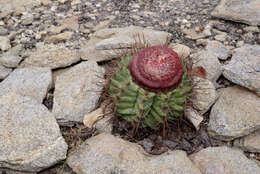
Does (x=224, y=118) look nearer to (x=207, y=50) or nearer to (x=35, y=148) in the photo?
(x=207, y=50)

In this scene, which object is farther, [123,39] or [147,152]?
[123,39]

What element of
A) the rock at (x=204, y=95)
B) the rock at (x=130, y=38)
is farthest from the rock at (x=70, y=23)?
the rock at (x=204, y=95)

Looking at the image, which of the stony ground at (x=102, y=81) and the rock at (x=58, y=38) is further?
the rock at (x=58, y=38)

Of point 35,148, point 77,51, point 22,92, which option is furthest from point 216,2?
point 35,148

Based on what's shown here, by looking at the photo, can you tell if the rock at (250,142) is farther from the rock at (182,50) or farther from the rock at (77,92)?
the rock at (77,92)

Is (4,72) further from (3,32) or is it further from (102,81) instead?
(102,81)

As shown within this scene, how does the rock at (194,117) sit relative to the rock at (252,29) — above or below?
below

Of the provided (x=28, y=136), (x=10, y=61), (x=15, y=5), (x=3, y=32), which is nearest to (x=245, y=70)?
(x=28, y=136)
